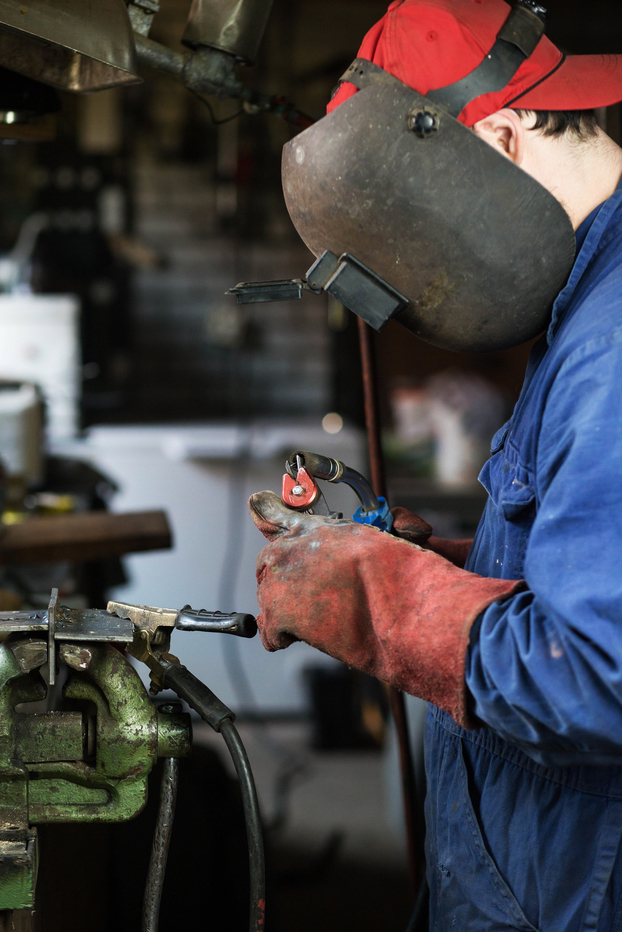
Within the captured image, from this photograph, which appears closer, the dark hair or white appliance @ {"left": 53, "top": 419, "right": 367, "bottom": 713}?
the dark hair

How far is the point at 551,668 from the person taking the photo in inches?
25.3

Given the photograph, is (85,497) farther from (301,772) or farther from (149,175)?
(149,175)

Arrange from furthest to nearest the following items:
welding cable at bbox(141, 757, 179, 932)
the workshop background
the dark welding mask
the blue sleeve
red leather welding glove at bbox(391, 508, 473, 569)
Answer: the workshop background, red leather welding glove at bbox(391, 508, 473, 569), welding cable at bbox(141, 757, 179, 932), the dark welding mask, the blue sleeve

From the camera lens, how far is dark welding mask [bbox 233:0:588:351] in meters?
0.74

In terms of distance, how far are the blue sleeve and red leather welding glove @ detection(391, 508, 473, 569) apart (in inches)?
14.4

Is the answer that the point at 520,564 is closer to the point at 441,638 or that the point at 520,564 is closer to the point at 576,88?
the point at 441,638

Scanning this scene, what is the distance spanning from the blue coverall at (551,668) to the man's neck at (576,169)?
0.09ft

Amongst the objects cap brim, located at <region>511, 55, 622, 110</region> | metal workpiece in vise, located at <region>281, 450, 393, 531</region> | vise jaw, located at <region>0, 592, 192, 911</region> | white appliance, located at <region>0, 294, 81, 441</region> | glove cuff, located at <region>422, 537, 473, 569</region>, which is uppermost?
cap brim, located at <region>511, 55, 622, 110</region>

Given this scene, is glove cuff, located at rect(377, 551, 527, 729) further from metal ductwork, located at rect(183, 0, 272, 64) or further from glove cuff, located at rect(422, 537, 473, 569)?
metal ductwork, located at rect(183, 0, 272, 64)

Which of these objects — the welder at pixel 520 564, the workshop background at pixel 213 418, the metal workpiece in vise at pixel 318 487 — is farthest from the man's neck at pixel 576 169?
the workshop background at pixel 213 418

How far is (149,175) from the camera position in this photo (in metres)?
4.58

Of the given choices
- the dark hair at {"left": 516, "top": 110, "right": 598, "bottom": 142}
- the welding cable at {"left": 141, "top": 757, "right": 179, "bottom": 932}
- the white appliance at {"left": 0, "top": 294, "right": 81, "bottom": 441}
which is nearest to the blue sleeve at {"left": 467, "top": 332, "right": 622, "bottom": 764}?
the dark hair at {"left": 516, "top": 110, "right": 598, "bottom": 142}

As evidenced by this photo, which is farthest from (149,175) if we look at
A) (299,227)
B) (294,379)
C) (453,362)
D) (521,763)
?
(521,763)

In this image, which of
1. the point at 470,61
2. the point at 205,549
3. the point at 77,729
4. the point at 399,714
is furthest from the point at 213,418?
the point at 470,61
